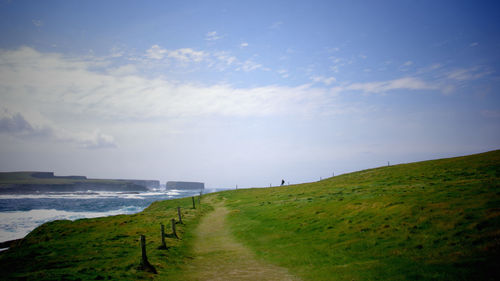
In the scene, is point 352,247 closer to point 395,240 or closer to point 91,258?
point 395,240

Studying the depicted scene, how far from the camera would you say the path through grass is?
17.1 metres

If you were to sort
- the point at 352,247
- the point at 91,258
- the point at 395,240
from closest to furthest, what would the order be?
the point at 395,240, the point at 352,247, the point at 91,258

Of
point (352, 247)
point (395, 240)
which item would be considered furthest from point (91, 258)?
point (395, 240)

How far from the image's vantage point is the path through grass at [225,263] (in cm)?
1711

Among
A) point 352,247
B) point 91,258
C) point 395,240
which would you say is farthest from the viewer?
point 91,258

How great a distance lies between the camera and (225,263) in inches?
803

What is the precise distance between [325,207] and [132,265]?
87.3 feet

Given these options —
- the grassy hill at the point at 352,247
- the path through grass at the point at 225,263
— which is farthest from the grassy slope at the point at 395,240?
the path through grass at the point at 225,263

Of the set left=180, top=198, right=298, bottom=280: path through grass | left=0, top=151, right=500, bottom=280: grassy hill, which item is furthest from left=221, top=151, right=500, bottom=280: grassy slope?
left=180, top=198, right=298, bottom=280: path through grass

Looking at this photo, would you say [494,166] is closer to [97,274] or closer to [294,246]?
[294,246]

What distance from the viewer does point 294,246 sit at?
24031 millimetres

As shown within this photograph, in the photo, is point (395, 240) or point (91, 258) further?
point (91, 258)

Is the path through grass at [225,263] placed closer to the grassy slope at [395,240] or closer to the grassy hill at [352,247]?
the grassy hill at [352,247]

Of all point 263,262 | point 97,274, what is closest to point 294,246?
point 263,262
